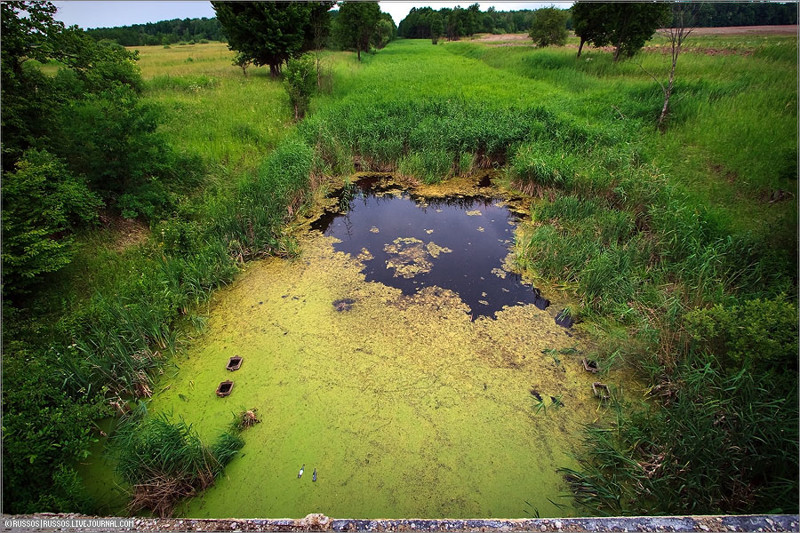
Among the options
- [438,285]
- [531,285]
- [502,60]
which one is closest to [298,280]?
[438,285]

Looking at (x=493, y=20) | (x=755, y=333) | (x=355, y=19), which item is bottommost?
(x=755, y=333)

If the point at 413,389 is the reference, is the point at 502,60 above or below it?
above

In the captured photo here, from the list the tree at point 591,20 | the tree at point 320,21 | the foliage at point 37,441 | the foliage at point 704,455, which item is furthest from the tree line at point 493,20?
the foliage at point 37,441

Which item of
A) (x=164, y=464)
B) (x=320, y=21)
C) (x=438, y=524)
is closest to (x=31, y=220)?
(x=164, y=464)

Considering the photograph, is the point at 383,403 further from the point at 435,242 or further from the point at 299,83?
the point at 299,83

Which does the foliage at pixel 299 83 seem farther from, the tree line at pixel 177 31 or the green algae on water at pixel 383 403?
the tree line at pixel 177 31

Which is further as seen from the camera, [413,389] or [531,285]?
[531,285]

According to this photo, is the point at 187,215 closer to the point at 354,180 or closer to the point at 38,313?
the point at 38,313
